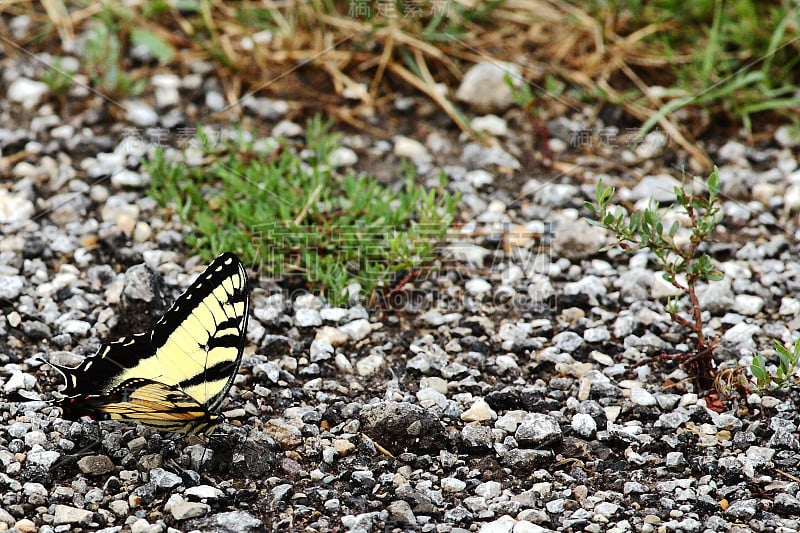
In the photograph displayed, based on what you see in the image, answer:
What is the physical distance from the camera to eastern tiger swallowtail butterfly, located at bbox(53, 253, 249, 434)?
2887 millimetres

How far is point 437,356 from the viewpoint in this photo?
11.9 ft

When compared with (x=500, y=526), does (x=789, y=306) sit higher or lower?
higher

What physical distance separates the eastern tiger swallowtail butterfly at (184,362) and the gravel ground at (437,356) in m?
0.18

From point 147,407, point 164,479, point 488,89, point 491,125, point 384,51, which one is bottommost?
point 164,479

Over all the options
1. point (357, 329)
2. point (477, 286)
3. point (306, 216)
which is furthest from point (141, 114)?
point (477, 286)

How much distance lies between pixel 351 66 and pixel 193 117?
927 millimetres

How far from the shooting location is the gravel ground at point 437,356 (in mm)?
2875

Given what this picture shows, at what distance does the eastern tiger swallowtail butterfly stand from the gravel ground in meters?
0.18

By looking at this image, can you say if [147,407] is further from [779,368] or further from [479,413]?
[779,368]

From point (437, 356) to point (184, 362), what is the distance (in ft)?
3.32

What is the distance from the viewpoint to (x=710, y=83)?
4.98 m

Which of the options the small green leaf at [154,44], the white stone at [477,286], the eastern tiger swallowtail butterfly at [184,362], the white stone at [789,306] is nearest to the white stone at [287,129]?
the small green leaf at [154,44]

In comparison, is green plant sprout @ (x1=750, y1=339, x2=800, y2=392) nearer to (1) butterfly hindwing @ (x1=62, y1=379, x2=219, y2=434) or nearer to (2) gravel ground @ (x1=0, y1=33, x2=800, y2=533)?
(2) gravel ground @ (x1=0, y1=33, x2=800, y2=533)

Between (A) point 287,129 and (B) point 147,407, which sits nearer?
(B) point 147,407
